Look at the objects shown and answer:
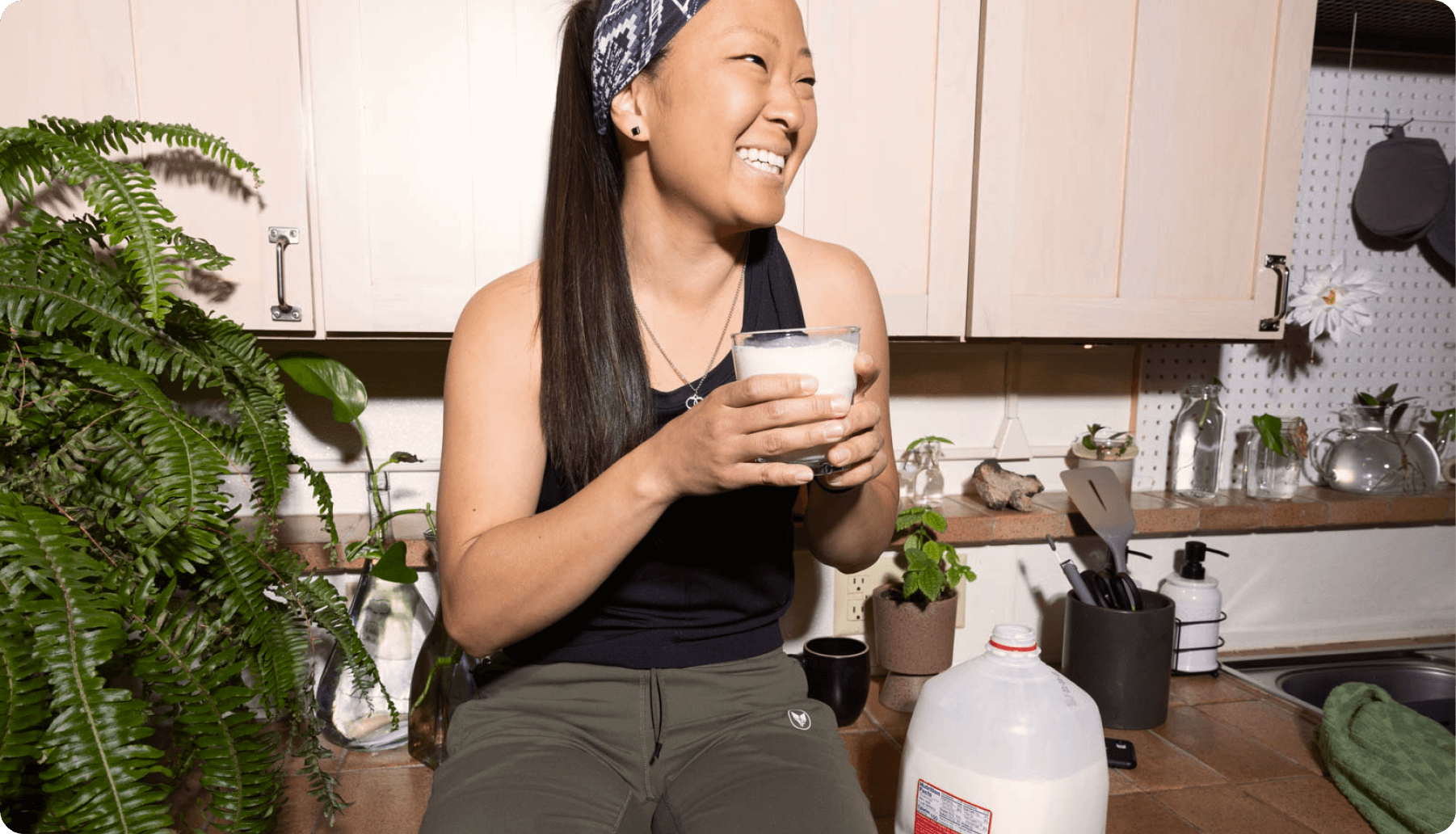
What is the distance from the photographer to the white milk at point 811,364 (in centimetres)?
78

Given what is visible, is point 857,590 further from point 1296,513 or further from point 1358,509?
point 1358,509

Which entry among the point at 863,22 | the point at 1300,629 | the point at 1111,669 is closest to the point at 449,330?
the point at 863,22

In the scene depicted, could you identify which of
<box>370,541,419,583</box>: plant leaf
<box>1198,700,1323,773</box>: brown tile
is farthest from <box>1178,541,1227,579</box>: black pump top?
<box>370,541,419,583</box>: plant leaf

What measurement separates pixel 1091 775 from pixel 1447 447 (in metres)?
1.82

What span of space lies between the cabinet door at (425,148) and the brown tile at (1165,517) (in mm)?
1364

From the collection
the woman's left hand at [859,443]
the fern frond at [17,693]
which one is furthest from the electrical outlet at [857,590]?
the fern frond at [17,693]

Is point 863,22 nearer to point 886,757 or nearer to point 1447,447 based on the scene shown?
point 886,757

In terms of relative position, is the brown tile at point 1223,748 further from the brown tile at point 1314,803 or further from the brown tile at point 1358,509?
the brown tile at point 1358,509

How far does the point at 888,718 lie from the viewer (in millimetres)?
1628

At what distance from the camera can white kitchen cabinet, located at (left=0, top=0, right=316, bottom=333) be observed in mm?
1202

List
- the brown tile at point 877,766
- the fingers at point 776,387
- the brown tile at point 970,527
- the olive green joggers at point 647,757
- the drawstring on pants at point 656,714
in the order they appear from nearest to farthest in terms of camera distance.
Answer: the fingers at point 776,387 → the olive green joggers at point 647,757 → the drawstring on pants at point 656,714 → the brown tile at point 877,766 → the brown tile at point 970,527

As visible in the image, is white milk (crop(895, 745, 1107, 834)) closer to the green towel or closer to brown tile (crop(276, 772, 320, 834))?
the green towel

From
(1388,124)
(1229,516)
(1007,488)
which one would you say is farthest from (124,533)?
(1388,124)

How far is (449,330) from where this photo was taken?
1.35 m
